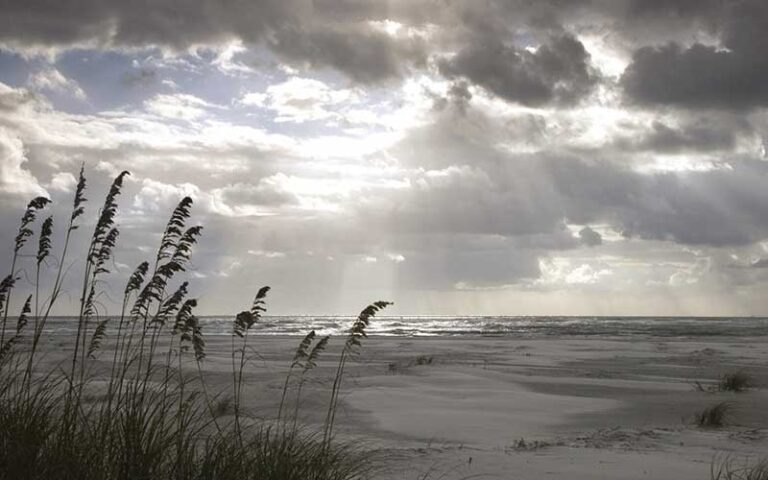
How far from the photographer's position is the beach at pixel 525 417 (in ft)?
24.0

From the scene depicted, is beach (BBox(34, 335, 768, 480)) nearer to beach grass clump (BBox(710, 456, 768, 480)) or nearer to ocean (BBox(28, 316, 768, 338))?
beach grass clump (BBox(710, 456, 768, 480))

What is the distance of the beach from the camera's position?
7.32 meters

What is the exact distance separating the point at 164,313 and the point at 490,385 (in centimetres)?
1251

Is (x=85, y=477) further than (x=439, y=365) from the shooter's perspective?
No

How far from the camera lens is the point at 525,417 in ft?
37.2

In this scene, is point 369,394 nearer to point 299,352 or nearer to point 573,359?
point 299,352

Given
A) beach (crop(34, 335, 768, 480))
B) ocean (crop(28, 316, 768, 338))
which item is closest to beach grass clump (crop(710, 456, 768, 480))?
beach (crop(34, 335, 768, 480))

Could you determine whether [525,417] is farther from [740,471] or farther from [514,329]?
[514,329]

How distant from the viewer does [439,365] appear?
69.9ft

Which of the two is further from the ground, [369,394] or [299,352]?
[299,352]

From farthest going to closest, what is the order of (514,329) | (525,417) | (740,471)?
(514,329)
(525,417)
(740,471)

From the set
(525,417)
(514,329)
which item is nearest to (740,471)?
(525,417)

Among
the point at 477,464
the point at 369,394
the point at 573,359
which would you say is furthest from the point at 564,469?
the point at 573,359

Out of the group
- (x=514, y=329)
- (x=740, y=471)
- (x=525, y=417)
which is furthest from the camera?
(x=514, y=329)
